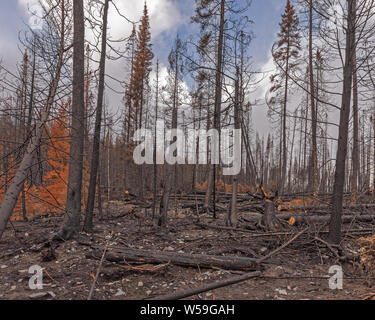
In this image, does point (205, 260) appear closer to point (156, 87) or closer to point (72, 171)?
point (72, 171)

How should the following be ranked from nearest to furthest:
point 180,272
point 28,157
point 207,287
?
1. point 28,157
2. point 207,287
3. point 180,272

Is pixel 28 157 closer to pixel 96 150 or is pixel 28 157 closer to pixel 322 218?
pixel 96 150

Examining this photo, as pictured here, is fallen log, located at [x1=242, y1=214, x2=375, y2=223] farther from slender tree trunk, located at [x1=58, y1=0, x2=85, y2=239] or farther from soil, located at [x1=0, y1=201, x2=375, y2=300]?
slender tree trunk, located at [x1=58, y1=0, x2=85, y2=239]

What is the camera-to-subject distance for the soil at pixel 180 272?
382 centimetres

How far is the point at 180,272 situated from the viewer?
464 centimetres

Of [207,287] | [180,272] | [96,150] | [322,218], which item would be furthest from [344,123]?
[96,150]

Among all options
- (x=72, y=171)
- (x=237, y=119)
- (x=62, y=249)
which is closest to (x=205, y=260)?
(x=62, y=249)

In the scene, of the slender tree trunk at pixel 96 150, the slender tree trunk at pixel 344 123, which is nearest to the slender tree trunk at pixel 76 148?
the slender tree trunk at pixel 96 150

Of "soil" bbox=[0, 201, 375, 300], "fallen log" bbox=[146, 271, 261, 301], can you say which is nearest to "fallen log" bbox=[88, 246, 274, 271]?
"soil" bbox=[0, 201, 375, 300]

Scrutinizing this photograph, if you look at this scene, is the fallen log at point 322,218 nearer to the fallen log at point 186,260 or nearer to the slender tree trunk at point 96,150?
the fallen log at point 186,260

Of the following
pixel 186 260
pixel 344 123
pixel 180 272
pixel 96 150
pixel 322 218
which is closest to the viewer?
pixel 180 272

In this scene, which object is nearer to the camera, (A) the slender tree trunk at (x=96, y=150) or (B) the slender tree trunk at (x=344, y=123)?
(B) the slender tree trunk at (x=344, y=123)

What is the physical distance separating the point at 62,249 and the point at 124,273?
229 centimetres
